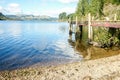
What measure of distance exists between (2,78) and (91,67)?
276 inches

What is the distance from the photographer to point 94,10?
80125mm

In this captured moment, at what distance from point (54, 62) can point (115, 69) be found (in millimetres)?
8336

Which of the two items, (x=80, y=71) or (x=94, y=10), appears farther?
(x=94, y=10)

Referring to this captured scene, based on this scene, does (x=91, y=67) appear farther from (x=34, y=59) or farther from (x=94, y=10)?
(x=94, y=10)

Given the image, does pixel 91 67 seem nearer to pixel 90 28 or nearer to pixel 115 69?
→ pixel 115 69

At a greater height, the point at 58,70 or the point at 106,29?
the point at 106,29

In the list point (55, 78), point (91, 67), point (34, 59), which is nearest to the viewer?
point (55, 78)

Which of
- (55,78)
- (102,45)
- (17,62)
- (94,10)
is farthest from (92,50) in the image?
(94,10)

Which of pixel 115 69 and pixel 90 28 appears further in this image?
pixel 90 28

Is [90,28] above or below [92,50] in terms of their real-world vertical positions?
above

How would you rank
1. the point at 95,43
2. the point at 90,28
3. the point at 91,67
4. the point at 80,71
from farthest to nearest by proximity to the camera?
the point at 90,28 → the point at 95,43 → the point at 91,67 → the point at 80,71

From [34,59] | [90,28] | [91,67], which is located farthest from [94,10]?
[91,67]

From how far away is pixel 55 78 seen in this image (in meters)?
14.5

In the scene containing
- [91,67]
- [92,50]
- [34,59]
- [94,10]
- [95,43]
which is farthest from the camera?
[94,10]
